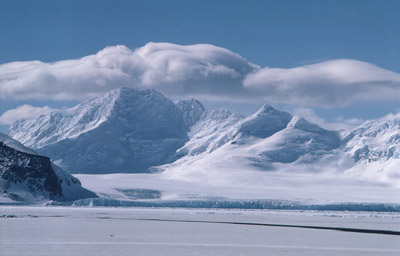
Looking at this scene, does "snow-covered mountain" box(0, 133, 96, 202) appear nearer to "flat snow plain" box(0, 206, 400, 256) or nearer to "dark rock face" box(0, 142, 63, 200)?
"dark rock face" box(0, 142, 63, 200)

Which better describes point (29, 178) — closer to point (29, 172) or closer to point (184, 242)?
point (29, 172)

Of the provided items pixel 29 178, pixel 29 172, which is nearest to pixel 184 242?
pixel 29 178

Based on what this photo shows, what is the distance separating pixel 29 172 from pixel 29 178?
179 cm

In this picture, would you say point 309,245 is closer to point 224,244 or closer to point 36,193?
point 224,244

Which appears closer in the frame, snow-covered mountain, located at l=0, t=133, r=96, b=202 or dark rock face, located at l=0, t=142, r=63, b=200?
snow-covered mountain, located at l=0, t=133, r=96, b=202

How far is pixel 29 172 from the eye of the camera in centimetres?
16500

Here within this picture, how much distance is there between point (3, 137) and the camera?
18012 cm

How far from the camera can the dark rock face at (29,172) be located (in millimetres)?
160000

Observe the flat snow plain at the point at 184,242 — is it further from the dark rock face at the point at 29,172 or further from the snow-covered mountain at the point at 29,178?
the dark rock face at the point at 29,172

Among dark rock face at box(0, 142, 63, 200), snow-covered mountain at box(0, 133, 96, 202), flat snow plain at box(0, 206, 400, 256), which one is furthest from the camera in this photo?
dark rock face at box(0, 142, 63, 200)

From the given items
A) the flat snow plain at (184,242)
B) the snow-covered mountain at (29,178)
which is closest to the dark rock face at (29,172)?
the snow-covered mountain at (29,178)

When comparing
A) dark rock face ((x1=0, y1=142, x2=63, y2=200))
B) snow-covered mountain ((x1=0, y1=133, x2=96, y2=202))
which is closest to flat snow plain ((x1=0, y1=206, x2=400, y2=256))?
snow-covered mountain ((x1=0, y1=133, x2=96, y2=202))

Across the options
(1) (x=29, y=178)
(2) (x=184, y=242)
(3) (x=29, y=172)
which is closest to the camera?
(2) (x=184, y=242)

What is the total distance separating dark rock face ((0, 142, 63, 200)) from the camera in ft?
525
